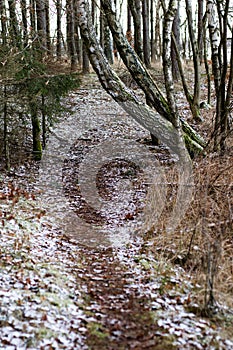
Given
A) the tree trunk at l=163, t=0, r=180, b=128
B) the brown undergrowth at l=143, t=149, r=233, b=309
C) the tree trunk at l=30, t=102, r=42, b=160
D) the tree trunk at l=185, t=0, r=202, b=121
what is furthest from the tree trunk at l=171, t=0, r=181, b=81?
the brown undergrowth at l=143, t=149, r=233, b=309

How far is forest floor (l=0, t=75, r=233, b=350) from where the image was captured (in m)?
4.20

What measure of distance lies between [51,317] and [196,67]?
11920mm

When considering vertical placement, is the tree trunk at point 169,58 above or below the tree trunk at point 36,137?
above

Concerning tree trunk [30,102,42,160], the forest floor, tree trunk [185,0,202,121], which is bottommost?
the forest floor

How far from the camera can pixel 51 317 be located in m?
4.44

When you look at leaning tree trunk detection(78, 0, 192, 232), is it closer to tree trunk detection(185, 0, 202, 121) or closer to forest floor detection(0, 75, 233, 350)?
forest floor detection(0, 75, 233, 350)

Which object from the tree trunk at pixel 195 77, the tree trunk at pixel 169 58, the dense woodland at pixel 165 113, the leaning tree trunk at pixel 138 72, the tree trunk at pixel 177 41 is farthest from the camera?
the tree trunk at pixel 177 41

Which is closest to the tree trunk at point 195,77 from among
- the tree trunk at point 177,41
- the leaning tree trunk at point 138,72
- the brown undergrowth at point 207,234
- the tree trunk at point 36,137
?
the tree trunk at point 177,41

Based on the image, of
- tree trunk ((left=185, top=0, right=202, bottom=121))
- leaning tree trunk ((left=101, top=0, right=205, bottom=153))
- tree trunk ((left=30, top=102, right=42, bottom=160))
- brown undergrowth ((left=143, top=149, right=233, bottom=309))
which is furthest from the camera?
tree trunk ((left=185, top=0, right=202, bottom=121))

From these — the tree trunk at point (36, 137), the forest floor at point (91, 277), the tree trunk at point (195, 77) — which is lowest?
the forest floor at point (91, 277)

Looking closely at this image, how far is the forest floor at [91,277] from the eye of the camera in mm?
4203

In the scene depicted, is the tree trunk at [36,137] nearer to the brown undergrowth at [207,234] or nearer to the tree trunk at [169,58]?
the tree trunk at [169,58]

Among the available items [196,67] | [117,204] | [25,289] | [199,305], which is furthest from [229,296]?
[196,67]

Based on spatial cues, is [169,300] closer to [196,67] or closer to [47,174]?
[47,174]
